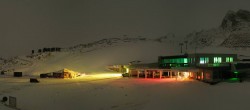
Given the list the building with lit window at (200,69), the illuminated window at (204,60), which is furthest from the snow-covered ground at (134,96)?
the illuminated window at (204,60)

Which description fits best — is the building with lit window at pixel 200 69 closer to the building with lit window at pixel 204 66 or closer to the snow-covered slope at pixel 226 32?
the building with lit window at pixel 204 66

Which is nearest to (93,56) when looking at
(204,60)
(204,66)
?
(204,60)

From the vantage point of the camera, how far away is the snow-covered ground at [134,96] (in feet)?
82.1

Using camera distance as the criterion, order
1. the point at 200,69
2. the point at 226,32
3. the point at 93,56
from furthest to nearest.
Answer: the point at 226,32
the point at 93,56
the point at 200,69

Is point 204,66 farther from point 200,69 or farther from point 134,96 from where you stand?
point 134,96

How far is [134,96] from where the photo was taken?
2808 cm

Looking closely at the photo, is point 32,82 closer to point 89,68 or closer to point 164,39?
point 89,68

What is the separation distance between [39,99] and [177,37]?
72.3 metres

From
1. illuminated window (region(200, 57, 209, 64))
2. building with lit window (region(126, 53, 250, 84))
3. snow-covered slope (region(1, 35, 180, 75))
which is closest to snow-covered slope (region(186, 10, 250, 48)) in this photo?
snow-covered slope (region(1, 35, 180, 75))

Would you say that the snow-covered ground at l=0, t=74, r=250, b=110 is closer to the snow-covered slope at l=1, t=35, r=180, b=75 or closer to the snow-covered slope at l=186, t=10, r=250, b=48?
the snow-covered slope at l=1, t=35, r=180, b=75

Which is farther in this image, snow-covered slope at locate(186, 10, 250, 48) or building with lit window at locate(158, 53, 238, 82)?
snow-covered slope at locate(186, 10, 250, 48)

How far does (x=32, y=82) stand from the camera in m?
37.6

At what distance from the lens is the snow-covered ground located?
25.0 meters

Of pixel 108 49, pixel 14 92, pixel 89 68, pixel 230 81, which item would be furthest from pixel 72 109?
pixel 108 49
